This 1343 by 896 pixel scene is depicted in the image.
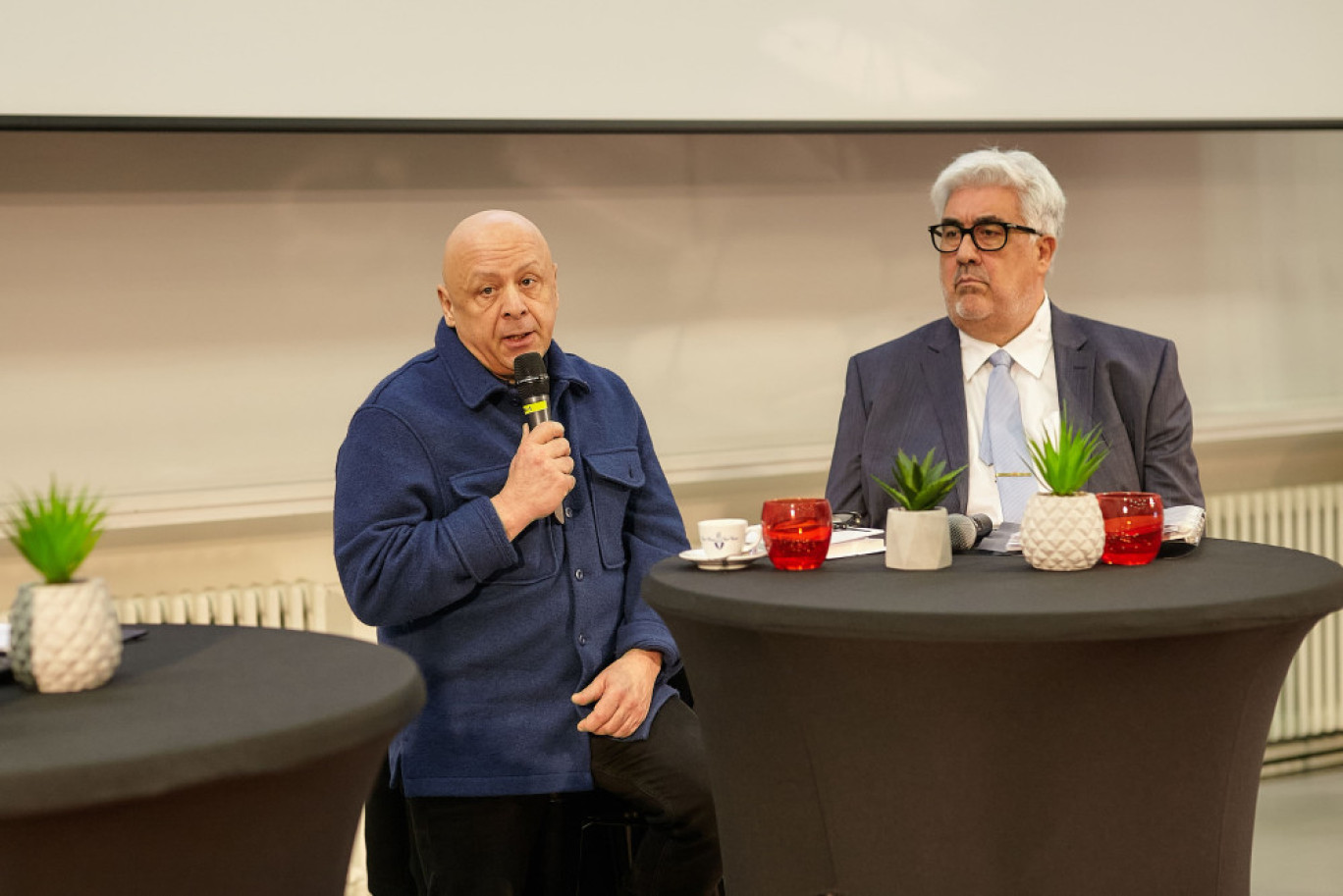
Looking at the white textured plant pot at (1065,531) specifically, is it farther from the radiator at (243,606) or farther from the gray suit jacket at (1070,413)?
the radiator at (243,606)

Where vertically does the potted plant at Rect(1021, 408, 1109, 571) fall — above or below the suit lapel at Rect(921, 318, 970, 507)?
below

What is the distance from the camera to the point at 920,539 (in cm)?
198

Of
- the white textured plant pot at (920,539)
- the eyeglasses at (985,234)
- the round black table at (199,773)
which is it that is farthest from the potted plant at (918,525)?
the eyeglasses at (985,234)

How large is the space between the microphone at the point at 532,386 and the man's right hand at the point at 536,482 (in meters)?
0.04

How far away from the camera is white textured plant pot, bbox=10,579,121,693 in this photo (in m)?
1.53

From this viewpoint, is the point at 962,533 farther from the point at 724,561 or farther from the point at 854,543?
the point at 724,561

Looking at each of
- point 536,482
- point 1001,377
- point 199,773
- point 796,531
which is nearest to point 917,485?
point 796,531

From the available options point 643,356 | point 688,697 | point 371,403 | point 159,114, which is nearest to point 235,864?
point 371,403

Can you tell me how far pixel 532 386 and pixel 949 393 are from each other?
84 cm

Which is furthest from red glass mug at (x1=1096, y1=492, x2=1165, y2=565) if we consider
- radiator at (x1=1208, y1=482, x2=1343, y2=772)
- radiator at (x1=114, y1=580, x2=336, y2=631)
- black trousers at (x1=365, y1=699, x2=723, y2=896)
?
radiator at (x1=1208, y1=482, x2=1343, y2=772)

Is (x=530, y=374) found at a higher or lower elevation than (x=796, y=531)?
higher

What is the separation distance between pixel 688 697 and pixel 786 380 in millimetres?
1472

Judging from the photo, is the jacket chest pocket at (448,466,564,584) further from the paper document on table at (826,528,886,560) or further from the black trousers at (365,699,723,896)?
the paper document on table at (826,528,886,560)

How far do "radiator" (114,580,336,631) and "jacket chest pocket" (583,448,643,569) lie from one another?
1.09m
